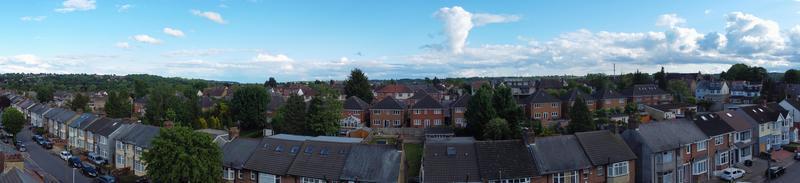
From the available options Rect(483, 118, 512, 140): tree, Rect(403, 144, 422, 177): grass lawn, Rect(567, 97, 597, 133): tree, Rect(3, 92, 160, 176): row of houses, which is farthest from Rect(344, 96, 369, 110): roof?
Rect(567, 97, 597, 133): tree

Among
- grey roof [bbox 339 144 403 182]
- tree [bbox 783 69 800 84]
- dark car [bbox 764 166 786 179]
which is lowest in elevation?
dark car [bbox 764 166 786 179]

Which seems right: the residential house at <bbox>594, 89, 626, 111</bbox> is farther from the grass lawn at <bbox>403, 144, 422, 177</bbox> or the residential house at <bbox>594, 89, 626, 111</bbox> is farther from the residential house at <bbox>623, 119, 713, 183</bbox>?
the grass lawn at <bbox>403, 144, 422, 177</bbox>

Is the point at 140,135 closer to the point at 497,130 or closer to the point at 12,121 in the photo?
the point at 497,130

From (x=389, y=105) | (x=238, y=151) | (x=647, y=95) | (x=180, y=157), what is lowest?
(x=238, y=151)

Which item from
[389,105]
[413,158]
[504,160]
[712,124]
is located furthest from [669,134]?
[389,105]

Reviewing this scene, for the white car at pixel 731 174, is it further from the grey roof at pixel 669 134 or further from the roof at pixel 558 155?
the roof at pixel 558 155

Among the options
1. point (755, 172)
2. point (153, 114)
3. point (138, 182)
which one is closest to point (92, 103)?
point (153, 114)

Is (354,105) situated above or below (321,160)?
above

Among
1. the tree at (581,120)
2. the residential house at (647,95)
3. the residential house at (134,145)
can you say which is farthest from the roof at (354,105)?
the residential house at (647,95)
